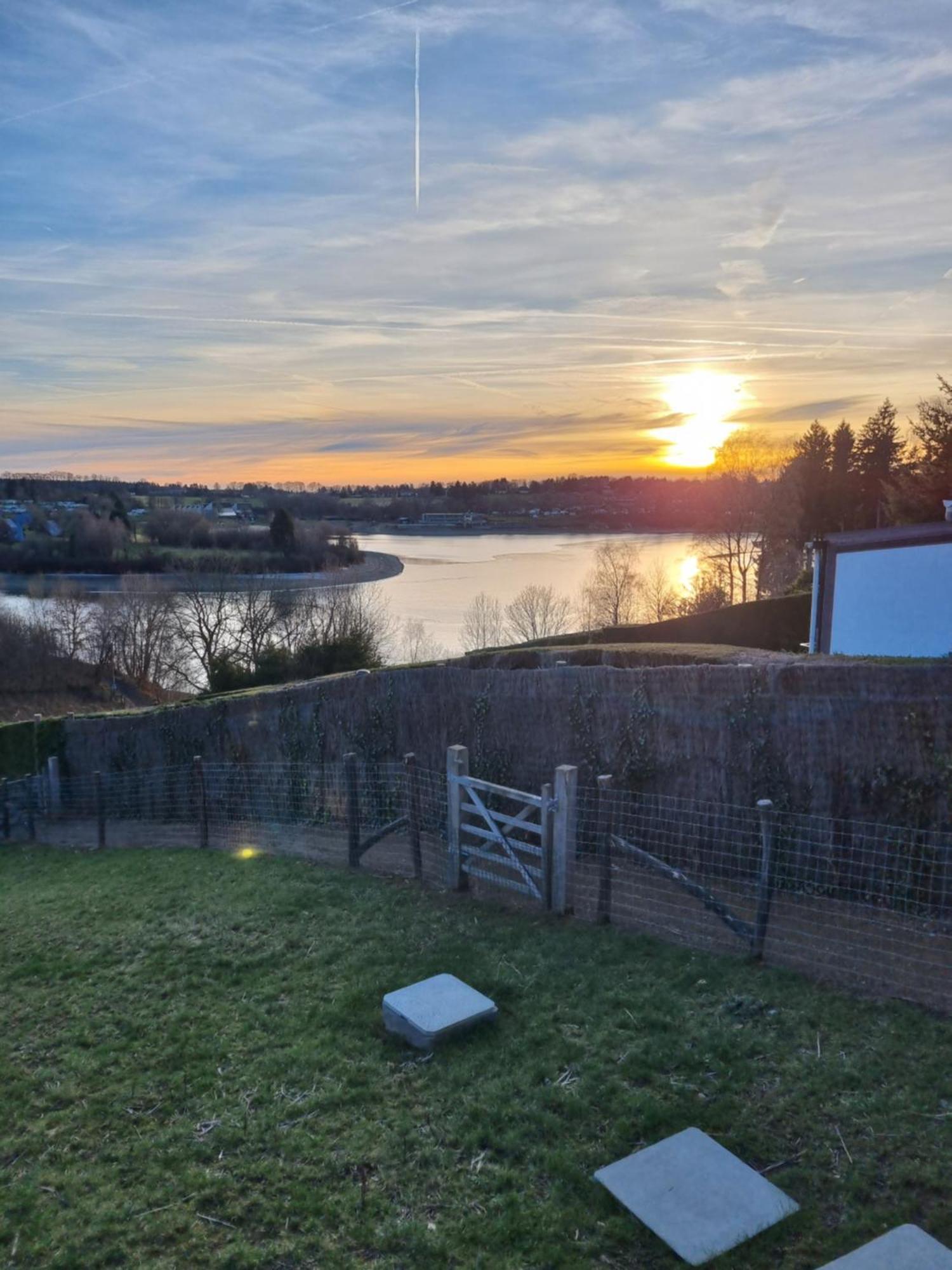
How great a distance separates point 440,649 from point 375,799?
31953 mm

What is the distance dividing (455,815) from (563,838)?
1.22m

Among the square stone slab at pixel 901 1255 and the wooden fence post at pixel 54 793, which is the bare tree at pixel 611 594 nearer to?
the wooden fence post at pixel 54 793

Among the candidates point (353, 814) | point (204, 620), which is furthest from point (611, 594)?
point (353, 814)

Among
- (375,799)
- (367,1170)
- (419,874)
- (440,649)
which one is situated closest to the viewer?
(367,1170)

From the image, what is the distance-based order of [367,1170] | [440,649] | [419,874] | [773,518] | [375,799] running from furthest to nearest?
[440,649] → [773,518] → [375,799] → [419,874] → [367,1170]

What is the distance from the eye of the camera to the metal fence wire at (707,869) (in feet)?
18.6

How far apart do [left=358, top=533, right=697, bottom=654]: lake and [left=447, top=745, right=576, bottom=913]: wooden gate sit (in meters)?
35.7

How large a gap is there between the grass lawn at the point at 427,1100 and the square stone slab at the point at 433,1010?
0.10 metres

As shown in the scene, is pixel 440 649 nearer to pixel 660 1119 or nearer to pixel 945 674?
pixel 945 674

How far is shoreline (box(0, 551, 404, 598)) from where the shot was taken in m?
50.7

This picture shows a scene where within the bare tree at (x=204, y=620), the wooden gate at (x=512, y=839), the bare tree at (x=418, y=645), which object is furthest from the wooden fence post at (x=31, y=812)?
the bare tree at (x=418, y=645)

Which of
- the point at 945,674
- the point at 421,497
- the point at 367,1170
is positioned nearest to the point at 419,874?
the point at 367,1170

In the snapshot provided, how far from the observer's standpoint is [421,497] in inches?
4026

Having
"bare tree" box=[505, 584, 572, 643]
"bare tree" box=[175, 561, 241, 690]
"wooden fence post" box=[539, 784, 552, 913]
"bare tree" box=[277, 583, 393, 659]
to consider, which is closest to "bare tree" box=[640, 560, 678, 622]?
"bare tree" box=[505, 584, 572, 643]
